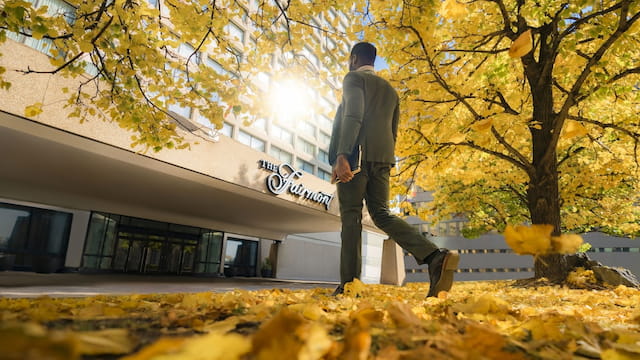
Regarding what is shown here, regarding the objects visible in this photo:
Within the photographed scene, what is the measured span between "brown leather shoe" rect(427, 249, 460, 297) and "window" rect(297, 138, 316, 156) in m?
29.2

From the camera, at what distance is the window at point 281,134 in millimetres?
27544

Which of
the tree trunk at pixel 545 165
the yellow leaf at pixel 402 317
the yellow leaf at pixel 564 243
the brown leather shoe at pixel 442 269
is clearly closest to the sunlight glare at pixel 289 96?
the brown leather shoe at pixel 442 269

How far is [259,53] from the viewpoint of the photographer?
16.3 feet

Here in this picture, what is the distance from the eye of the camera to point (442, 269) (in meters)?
2.48

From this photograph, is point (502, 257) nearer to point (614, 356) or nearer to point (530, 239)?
point (530, 239)

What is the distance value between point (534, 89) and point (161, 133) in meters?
6.17

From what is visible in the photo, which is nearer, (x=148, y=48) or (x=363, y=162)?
(x=363, y=162)

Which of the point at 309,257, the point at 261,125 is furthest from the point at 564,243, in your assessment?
the point at 261,125

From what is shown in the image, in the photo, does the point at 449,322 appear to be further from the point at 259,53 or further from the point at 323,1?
the point at 259,53

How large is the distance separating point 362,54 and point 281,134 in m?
25.9

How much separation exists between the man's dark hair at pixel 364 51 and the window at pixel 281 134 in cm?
2436

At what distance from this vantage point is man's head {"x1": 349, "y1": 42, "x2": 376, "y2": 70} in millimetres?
3279

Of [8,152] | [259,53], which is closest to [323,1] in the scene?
[259,53]

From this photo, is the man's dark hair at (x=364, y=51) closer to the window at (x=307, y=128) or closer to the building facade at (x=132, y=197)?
the building facade at (x=132, y=197)
